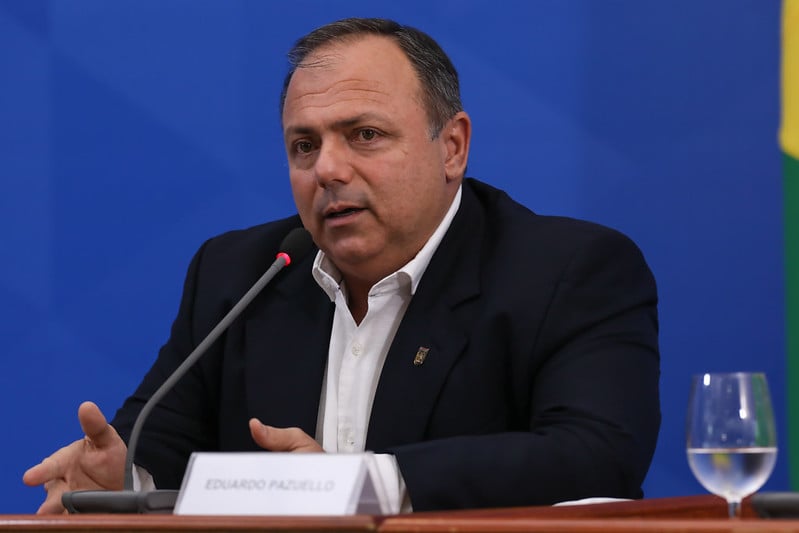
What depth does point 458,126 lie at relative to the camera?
232 cm

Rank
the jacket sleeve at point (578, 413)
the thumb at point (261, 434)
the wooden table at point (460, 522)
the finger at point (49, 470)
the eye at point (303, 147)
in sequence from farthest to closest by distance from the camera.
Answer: the eye at point (303, 147) < the finger at point (49, 470) < the jacket sleeve at point (578, 413) < the thumb at point (261, 434) < the wooden table at point (460, 522)

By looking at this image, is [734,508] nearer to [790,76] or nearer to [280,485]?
[280,485]

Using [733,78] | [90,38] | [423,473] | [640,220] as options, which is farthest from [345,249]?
[90,38]

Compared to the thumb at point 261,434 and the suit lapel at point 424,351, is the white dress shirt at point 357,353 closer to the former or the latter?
the suit lapel at point 424,351

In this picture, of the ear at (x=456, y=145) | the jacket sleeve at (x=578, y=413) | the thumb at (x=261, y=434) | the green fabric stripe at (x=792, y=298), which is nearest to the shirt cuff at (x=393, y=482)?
the jacket sleeve at (x=578, y=413)

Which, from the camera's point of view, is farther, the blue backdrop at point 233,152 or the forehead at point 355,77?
the blue backdrop at point 233,152

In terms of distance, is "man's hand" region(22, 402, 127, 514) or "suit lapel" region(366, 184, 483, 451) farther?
"suit lapel" region(366, 184, 483, 451)

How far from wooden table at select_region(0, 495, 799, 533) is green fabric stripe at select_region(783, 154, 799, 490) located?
112cm

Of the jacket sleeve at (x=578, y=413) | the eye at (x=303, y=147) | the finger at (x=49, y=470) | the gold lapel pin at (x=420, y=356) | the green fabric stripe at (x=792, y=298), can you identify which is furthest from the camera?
the green fabric stripe at (x=792, y=298)

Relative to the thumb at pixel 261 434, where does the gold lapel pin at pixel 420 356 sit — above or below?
above

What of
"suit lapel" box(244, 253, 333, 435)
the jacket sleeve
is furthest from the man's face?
the jacket sleeve

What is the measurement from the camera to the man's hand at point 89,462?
5.78 feet

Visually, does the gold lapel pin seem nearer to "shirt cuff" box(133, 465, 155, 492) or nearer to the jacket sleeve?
the jacket sleeve

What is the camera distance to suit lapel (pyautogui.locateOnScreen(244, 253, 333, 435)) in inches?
84.7
